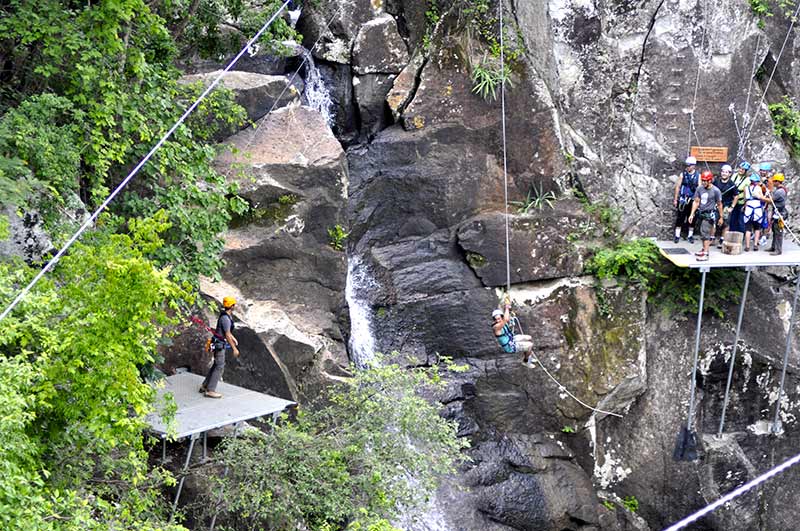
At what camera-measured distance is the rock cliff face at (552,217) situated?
15523mm

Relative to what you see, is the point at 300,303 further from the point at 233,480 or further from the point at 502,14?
the point at 502,14

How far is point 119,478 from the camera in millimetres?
9352

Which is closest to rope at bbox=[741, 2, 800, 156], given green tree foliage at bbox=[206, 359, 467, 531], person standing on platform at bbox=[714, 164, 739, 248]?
person standing on platform at bbox=[714, 164, 739, 248]

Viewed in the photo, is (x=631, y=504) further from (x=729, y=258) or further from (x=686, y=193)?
(x=686, y=193)

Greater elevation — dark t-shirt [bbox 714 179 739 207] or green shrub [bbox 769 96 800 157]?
green shrub [bbox 769 96 800 157]

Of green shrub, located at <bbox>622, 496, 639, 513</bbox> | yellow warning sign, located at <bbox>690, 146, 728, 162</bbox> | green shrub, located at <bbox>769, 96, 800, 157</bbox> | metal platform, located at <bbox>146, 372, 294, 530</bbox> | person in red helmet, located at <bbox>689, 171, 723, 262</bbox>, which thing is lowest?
green shrub, located at <bbox>622, 496, 639, 513</bbox>

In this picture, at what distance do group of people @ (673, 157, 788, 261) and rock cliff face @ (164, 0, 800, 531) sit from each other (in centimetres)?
103

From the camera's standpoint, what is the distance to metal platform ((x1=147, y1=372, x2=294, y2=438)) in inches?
417

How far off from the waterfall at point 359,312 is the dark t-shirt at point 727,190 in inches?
258

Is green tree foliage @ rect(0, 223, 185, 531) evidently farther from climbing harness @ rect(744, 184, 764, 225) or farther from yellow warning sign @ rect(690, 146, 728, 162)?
yellow warning sign @ rect(690, 146, 728, 162)

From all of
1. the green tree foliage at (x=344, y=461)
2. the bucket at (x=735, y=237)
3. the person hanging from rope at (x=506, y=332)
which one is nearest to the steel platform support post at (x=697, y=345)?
the bucket at (x=735, y=237)

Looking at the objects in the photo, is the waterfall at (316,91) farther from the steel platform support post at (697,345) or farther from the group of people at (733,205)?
the steel platform support post at (697,345)

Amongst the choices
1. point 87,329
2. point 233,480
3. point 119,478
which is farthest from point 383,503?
point 87,329

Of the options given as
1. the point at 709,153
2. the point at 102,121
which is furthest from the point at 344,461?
the point at 709,153
